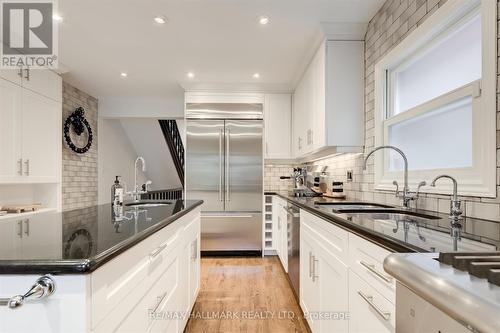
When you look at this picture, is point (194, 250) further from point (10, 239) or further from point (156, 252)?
point (10, 239)

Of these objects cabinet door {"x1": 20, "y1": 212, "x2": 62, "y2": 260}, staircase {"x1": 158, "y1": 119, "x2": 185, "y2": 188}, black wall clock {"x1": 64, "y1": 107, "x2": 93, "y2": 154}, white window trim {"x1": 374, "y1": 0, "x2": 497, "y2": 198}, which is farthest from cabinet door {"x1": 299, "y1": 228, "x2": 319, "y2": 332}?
staircase {"x1": 158, "y1": 119, "x2": 185, "y2": 188}

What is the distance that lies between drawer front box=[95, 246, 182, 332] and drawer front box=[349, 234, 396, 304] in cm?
89

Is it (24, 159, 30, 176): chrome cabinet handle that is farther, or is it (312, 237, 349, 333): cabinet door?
(24, 159, 30, 176): chrome cabinet handle

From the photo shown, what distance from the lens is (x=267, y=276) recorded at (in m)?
3.15

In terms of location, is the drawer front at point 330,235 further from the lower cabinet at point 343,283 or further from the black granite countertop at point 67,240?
the black granite countertop at point 67,240

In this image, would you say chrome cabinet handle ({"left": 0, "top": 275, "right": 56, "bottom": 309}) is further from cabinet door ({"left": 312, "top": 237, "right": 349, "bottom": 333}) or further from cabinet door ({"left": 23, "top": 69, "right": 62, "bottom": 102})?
cabinet door ({"left": 23, "top": 69, "right": 62, "bottom": 102})

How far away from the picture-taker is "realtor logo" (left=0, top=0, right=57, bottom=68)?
2.24 m

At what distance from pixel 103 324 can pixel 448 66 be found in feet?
6.88

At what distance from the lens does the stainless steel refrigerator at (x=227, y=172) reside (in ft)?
13.1

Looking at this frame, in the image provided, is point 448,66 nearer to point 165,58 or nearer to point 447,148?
point 447,148

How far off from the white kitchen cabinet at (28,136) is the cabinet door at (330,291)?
2.85 metres

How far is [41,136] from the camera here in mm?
3025

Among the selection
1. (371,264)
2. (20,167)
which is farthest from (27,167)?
(371,264)

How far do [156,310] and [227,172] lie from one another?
2848 millimetres
